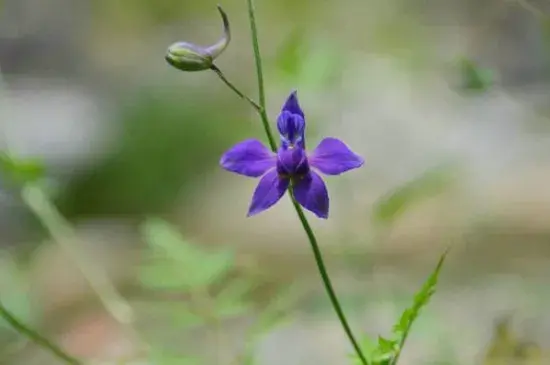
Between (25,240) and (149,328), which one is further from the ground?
(25,240)

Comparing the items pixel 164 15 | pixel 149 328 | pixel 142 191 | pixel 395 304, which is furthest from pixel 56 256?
pixel 395 304

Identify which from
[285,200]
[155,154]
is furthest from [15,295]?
[155,154]

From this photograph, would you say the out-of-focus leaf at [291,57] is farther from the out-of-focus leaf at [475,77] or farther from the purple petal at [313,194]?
the purple petal at [313,194]

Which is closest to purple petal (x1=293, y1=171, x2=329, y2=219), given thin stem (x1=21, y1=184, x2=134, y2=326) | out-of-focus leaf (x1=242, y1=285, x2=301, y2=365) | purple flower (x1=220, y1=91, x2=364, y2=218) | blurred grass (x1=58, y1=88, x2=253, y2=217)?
purple flower (x1=220, y1=91, x2=364, y2=218)

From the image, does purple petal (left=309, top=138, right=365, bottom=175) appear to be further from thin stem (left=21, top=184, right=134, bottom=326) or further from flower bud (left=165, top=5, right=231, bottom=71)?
thin stem (left=21, top=184, right=134, bottom=326)

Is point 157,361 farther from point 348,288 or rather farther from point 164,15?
point 164,15

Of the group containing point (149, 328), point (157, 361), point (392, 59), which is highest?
point (392, 59)
